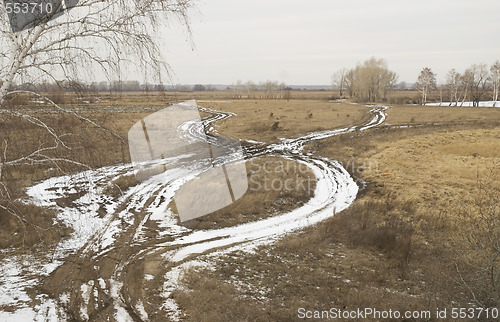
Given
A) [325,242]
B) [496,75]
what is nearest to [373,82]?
[496,75]

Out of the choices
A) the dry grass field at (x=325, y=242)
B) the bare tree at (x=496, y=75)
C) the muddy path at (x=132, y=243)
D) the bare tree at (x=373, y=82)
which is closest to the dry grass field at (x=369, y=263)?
the dry grass field at (x=325, y=242)

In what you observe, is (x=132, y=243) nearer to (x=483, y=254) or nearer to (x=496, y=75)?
(x=483, y=254)

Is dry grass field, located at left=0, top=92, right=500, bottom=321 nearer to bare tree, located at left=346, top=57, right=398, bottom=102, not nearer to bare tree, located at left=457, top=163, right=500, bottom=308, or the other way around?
bare tree, located at left=457, top=163, right=500, bottom=308

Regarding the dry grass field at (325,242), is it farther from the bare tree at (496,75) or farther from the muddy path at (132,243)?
the bare tree at (496,75)

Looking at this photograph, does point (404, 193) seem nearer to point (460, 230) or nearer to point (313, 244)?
point (460, 230)

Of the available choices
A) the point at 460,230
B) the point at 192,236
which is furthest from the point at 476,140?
the point at 192,236

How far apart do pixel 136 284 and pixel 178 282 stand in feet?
3.22

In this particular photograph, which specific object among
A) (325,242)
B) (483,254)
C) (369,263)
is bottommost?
(369,263)

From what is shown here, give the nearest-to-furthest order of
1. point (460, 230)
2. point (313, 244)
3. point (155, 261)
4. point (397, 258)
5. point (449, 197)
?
point (155, 261) → point (397, 258) → point (313, 244) → point (460, 230) → point (449, 197)

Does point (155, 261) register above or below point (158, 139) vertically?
below

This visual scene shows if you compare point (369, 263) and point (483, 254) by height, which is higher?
point (483, 254)

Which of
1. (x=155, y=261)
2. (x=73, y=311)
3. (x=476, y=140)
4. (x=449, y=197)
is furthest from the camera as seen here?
(x=476, y=140)

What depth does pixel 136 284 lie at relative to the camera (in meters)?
7.50

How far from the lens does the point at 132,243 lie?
9.55m
